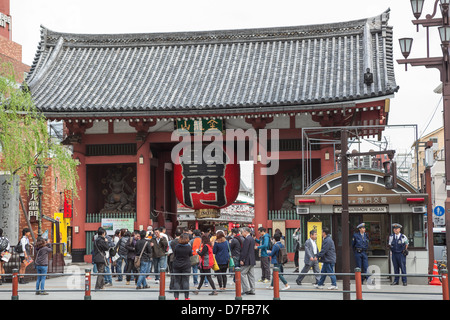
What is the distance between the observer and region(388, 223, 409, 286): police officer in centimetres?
1931

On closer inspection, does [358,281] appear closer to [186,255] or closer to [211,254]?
[186,255]

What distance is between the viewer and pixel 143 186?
88.7 ft

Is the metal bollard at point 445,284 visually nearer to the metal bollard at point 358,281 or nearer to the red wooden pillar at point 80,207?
the metal bollard at point 358,281

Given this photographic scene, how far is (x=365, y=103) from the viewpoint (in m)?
24.1

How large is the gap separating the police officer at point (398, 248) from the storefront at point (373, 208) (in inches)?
22.7

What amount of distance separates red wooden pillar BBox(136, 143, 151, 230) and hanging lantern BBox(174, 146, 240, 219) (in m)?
1.30

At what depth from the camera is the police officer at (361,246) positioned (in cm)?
1928

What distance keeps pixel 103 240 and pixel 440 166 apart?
46.9 m

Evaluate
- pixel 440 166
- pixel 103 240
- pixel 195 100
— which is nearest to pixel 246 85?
pixel 195 100

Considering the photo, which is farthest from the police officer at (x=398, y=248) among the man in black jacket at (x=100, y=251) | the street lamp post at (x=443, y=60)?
the man in black jacket at (x=100, y=251)

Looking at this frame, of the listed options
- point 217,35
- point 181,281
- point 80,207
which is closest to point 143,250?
point 181,281

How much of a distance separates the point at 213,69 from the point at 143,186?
636 centimetres

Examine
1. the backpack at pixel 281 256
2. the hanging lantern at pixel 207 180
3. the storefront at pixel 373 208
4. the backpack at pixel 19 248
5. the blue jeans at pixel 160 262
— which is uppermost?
the hanging lantern at pixel 207 180
